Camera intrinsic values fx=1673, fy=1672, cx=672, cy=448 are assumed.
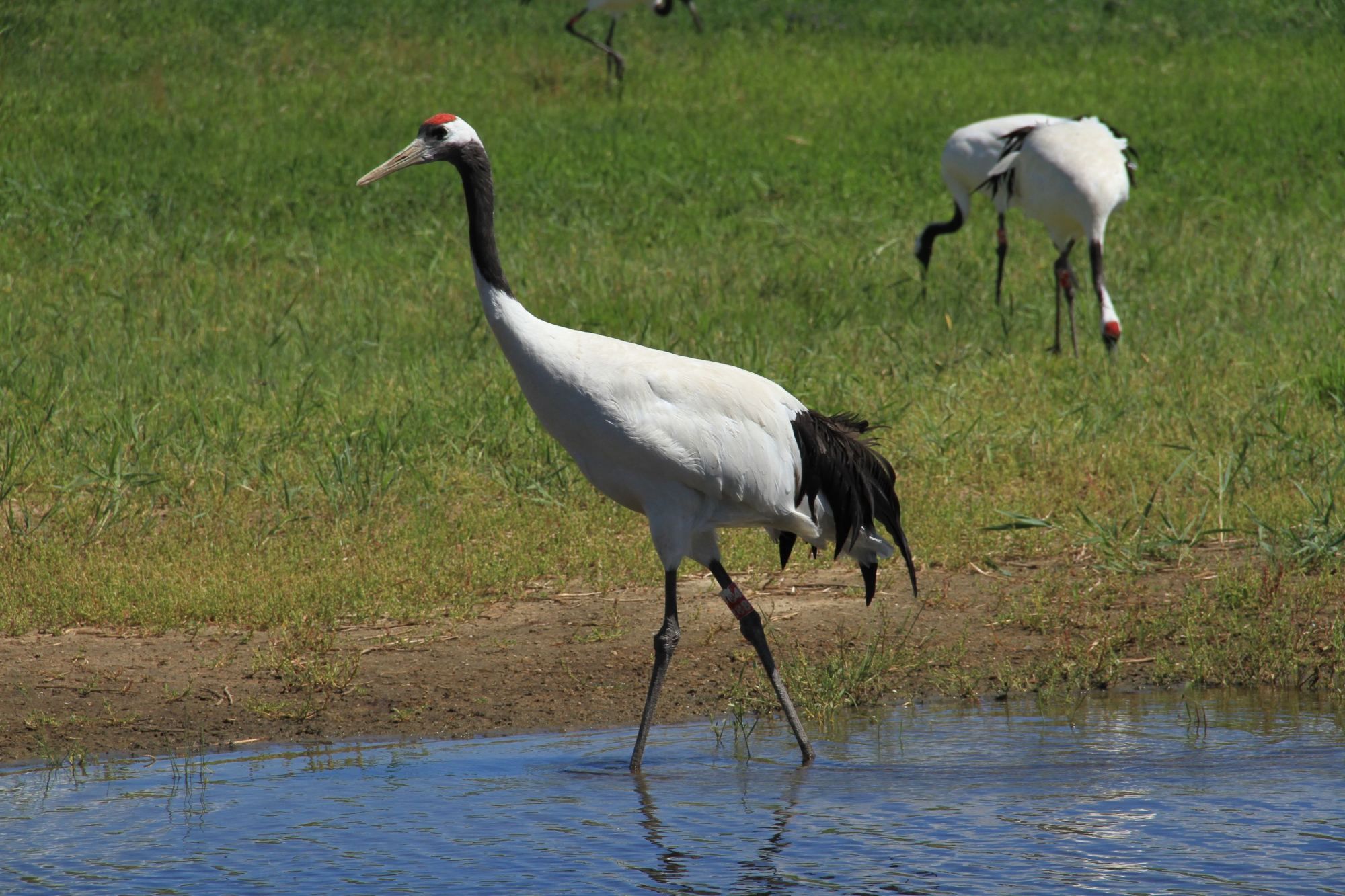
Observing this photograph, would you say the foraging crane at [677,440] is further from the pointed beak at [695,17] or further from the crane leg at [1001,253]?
the pointed beak at [695,17]

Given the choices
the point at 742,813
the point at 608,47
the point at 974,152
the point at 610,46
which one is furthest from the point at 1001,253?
the point at 608,47

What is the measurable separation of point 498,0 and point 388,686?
572 inches

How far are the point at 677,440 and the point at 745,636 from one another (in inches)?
23.8

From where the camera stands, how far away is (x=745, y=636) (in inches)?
185

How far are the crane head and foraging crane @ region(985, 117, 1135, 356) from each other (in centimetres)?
460

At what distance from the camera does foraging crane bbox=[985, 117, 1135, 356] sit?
29.8 feet

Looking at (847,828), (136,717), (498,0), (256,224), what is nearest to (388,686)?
(136,717)

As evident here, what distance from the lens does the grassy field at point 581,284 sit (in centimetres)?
612

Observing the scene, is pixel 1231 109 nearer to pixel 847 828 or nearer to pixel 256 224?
pixel 256 224

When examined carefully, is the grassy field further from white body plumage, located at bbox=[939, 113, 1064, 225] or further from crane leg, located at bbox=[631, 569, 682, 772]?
crane leg, located at bbox=[631, 569, 682, 772]

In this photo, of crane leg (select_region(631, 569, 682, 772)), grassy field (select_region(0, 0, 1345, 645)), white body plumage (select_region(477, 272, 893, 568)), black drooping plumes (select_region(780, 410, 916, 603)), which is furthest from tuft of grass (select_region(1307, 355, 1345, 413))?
crane leg (select_region(631, 569, 682, 772))

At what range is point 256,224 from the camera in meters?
11.2

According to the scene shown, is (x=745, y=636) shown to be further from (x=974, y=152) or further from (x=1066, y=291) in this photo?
(x=974, y=152)

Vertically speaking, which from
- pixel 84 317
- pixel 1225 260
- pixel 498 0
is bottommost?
pixel 84 317
